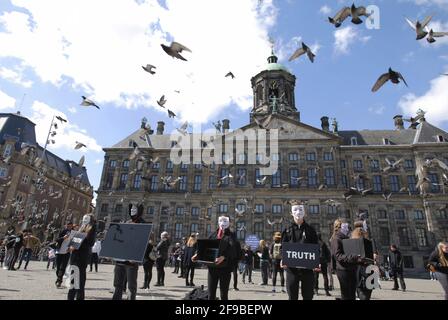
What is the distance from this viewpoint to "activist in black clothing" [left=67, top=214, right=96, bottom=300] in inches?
231

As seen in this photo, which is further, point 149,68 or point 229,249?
point 149,68

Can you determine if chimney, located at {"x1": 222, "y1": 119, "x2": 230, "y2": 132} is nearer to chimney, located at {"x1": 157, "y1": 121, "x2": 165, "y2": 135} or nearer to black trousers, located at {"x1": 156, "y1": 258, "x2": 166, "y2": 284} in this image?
chimney, located at {"x1": 157, "y1": 121, "x2": 165, "y2": 135}

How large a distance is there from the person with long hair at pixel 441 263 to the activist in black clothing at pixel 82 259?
8583mm

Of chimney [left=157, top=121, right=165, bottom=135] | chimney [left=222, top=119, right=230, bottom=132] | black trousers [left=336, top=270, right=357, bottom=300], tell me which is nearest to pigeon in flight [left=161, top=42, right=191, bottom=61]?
black trousers [left=336, top=270, right=357, bottom=300]

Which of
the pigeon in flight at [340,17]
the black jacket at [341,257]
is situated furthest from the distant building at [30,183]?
the black jacket at [341,257]

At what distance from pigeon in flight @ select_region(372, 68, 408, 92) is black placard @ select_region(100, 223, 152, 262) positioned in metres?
7.03

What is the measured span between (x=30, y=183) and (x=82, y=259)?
46.7 meters

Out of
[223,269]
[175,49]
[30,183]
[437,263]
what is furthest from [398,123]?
[30,183]

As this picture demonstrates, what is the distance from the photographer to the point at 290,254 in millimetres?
5355

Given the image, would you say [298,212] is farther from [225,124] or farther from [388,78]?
[225,124]

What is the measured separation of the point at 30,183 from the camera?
145 ft

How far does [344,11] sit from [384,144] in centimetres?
4293

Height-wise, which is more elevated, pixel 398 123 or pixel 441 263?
pixel 398 123
